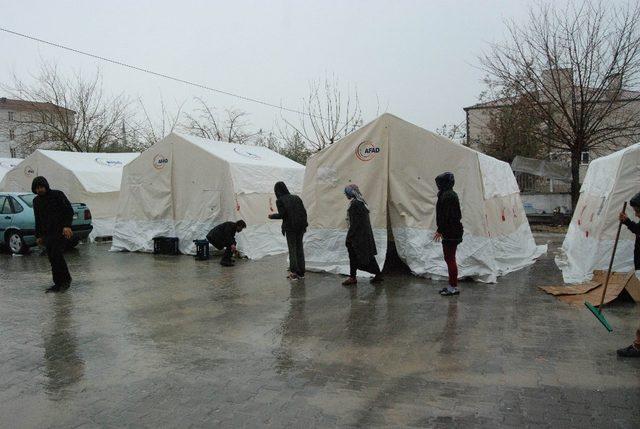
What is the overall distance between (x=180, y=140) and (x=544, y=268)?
29.8 feet

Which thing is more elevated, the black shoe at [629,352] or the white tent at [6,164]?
the white tent at [6,164]

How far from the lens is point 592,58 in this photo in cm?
1939

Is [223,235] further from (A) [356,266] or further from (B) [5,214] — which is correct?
(B) [5,214]

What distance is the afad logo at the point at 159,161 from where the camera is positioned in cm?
1348

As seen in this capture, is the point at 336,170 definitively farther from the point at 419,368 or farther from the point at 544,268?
the point at 419,368

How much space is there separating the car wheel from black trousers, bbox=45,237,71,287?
584 centimetres

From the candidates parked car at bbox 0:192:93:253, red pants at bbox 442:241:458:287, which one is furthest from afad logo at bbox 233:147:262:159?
red pants at bbox 442:241:458:287

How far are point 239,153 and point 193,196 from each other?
207cm

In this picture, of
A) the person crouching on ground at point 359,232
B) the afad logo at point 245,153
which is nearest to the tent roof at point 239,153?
the afad logo at point 245,153

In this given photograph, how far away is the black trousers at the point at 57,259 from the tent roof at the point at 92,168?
8799 millimetres

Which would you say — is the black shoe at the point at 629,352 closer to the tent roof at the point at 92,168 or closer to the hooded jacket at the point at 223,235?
the hooded jacket at the point at 223,235

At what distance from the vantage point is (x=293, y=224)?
29.9 feet

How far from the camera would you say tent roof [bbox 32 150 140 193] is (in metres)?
16.9

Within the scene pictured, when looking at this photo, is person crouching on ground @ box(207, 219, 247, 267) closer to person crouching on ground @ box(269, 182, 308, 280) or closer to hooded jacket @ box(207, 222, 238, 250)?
hooded jacket @ box(207, 222, 238, 250)
